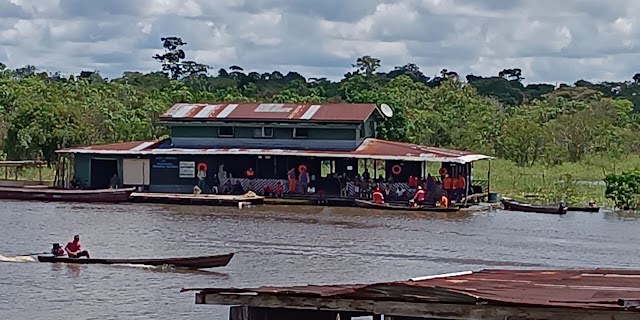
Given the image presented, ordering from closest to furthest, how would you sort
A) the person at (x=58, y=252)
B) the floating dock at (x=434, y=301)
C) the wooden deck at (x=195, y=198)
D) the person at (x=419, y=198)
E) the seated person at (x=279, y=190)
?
the floating dock at (x=434, y=301) → the person at (x=58, y=252) → the person at (x=419, y=198) → the wooden deck at (x=195, y=198) → the seated person at (x=279, y=190)

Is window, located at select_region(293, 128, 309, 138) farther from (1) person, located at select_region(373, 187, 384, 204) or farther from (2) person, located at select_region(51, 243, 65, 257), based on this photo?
(2) person, located at select_region(51, 243, 65, 257)

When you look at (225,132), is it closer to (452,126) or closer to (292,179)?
(292,179)

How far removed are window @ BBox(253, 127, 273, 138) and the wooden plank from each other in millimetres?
32346

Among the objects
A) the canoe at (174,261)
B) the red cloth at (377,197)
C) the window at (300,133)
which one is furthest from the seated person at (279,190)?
the canoe at (174,261)

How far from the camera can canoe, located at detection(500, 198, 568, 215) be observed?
39.3 meters

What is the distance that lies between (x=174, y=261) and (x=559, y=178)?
2544 cm

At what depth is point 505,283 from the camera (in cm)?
1197

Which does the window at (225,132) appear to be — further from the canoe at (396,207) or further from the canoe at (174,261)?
the canoe at (174,261)

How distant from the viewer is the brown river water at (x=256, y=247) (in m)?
22.3

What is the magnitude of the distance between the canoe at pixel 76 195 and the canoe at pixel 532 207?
13.0 metres

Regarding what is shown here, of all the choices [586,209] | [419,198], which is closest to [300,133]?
[419,198]

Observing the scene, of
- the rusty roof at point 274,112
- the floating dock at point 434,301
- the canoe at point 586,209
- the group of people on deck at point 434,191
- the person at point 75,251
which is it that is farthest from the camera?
the rusty roof at point 274,112

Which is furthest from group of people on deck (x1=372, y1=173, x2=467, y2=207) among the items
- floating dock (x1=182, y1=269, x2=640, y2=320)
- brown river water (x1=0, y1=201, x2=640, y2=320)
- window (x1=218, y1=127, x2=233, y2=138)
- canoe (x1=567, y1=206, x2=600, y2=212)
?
floating dock (x1=182, y1=269, x2=640, y2=320)

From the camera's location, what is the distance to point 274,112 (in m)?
43.1
